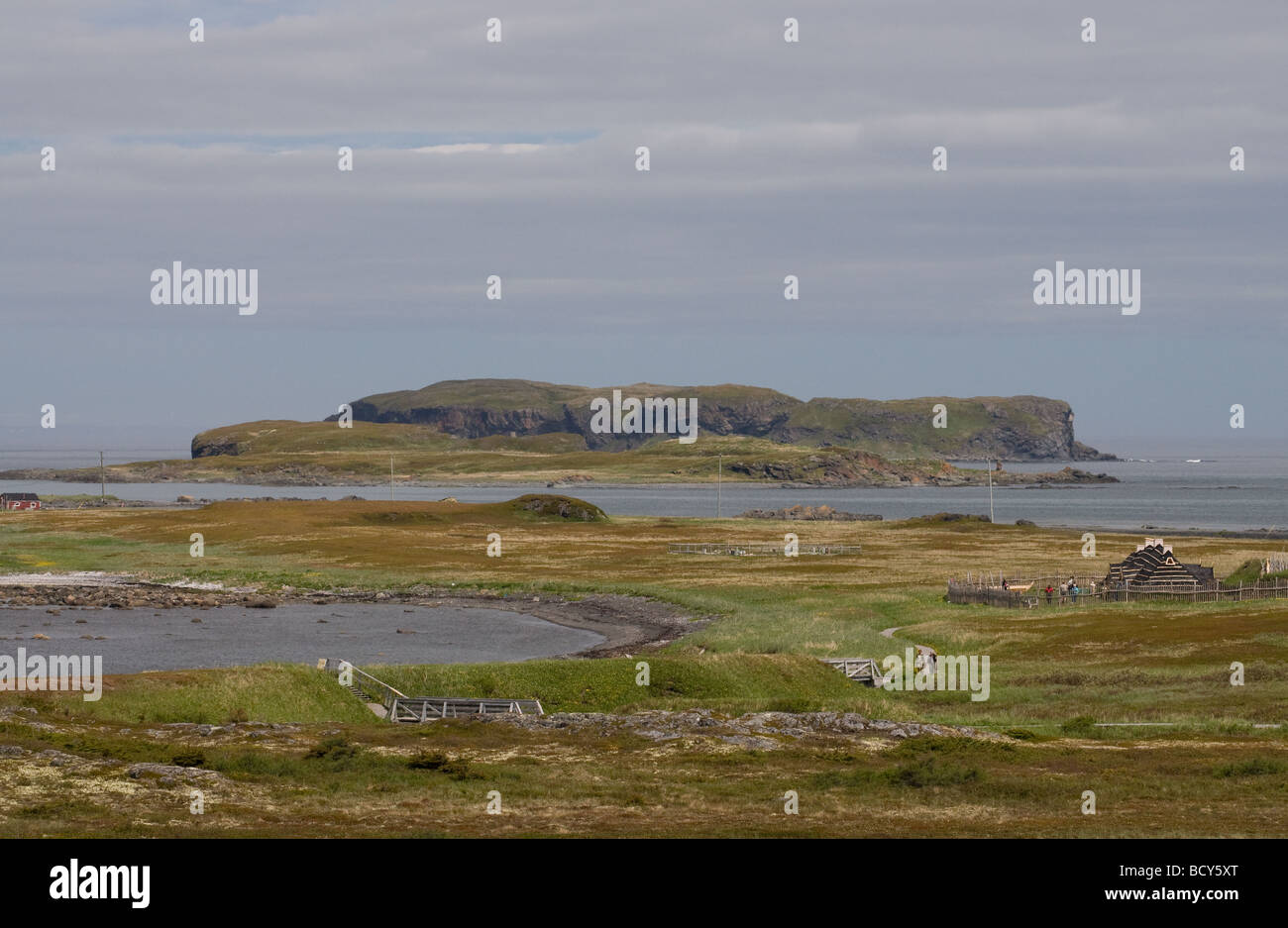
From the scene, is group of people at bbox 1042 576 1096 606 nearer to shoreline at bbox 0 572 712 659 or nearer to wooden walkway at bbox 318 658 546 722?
shoreline at bbox 0 572 712 659

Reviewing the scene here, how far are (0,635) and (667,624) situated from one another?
129 ft

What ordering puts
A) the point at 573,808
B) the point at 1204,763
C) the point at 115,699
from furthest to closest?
the point at 115,699, the point at 1204,763, the point at 573,808

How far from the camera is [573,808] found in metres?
29.8

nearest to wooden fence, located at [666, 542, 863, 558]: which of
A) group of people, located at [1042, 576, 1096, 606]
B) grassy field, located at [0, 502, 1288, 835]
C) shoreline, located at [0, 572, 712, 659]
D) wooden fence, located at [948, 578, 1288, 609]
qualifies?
grassy field, located at [0, 502, 1288, 835]

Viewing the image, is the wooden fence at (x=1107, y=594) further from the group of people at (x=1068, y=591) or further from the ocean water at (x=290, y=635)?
the ocean water at (x=290, y=635)

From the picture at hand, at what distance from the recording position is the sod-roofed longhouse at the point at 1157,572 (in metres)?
74.4

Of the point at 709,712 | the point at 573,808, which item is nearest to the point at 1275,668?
the point at 709,712

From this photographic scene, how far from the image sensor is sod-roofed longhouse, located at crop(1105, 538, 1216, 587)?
7444 centimetres

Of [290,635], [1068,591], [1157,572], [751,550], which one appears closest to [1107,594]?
[1068,591]

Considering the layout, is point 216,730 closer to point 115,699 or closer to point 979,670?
point 115,699

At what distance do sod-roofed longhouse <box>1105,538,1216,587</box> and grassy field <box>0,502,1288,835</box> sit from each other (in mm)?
5239

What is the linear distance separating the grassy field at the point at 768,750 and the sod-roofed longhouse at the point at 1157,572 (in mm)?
5239

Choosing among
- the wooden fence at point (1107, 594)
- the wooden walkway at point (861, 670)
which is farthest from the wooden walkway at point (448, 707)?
the wooden fence at point (1107, 594)
